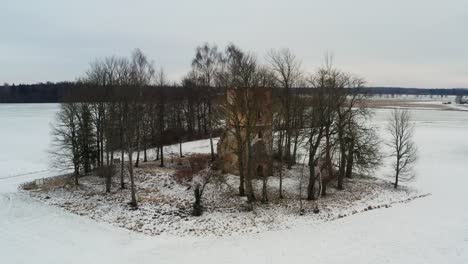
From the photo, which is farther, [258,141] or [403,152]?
[403,152]

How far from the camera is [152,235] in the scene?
742 inches

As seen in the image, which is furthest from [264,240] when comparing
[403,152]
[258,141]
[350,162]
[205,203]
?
[403,152]

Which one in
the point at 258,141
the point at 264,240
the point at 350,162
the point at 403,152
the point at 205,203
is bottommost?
the point at 264,240

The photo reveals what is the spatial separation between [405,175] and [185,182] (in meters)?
19.5

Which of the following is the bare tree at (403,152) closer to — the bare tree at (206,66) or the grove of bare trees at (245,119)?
the grove of bare trees at (245,119)

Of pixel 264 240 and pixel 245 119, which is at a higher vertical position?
pixel 245 119

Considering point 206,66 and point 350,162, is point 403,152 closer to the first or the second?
point 350,162

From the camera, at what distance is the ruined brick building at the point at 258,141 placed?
84.6 ft

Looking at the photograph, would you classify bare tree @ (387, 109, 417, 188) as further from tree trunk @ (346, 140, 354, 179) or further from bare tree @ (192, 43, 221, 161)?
bare tree @ (192, 43, 221, 161)

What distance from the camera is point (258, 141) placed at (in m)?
27.4

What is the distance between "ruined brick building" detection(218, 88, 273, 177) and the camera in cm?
2580

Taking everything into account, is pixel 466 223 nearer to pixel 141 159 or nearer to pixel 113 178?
pixel 113 178

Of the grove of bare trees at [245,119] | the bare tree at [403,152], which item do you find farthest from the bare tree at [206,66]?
the bare tree at [403,152]

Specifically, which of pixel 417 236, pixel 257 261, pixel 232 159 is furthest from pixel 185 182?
pixel 417 236
